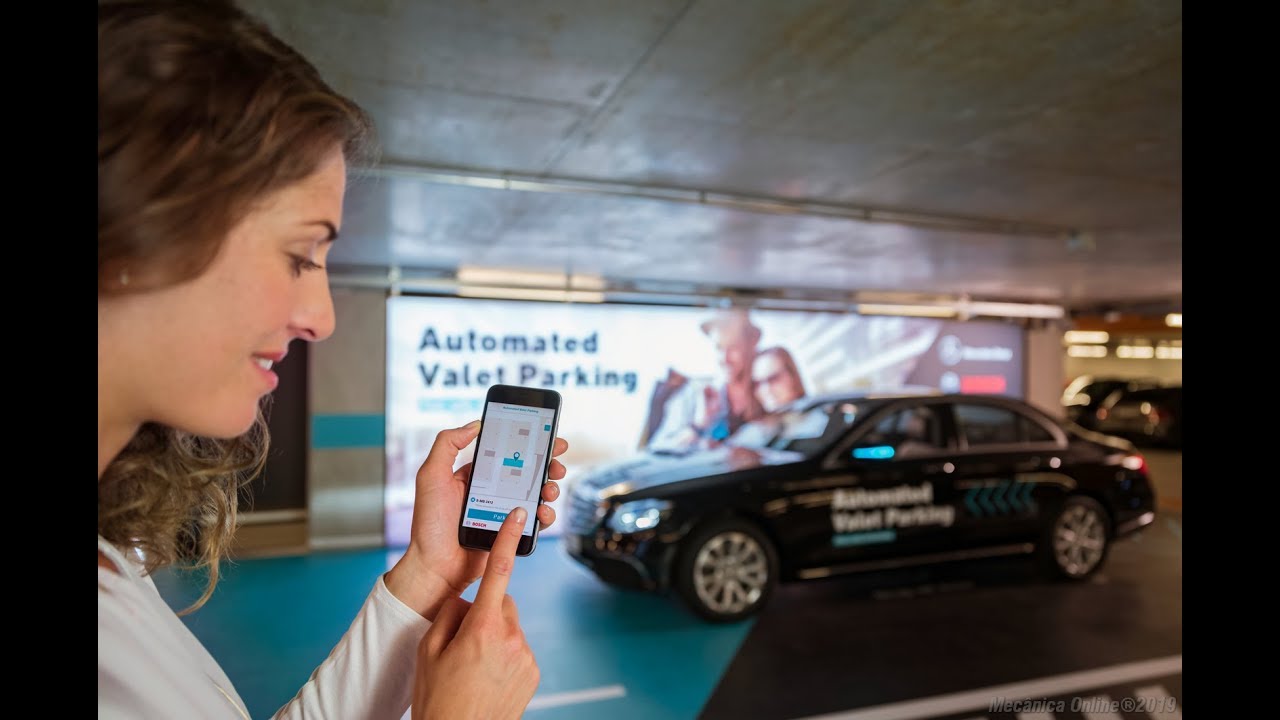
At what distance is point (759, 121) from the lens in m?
3.25

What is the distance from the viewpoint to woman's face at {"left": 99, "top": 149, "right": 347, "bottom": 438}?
664 mm

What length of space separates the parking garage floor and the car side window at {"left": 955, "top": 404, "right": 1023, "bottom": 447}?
1.07 metres

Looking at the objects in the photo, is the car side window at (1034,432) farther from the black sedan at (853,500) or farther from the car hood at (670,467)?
the car hood at (670,467)

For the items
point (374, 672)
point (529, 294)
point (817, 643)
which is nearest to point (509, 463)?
point (374, 672)

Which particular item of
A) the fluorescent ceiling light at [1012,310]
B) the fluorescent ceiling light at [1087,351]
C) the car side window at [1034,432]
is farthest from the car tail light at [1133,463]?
the fluorescent ceiling light at [1087,351]

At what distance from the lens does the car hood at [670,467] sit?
4.75 meters

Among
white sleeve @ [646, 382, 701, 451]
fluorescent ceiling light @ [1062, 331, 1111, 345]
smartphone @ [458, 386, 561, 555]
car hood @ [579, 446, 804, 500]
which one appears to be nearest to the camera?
smartphone @ [458, 386, 561, 555]

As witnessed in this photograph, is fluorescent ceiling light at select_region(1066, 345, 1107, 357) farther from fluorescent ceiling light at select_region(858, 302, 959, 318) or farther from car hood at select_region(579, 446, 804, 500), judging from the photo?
car hood at select_region(579, 446, 804, 500)

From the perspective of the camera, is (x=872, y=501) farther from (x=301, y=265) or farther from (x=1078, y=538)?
(x=301, y=265)

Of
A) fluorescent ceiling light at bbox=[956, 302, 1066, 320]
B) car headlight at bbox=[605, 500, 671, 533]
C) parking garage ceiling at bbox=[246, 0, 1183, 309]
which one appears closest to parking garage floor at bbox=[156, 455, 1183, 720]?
car headlight at bbox=[605, 500, 671, 533]

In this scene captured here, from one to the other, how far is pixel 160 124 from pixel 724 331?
8868 mm

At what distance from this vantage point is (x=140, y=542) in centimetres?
91

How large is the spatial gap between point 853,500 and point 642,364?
407 centimetres
